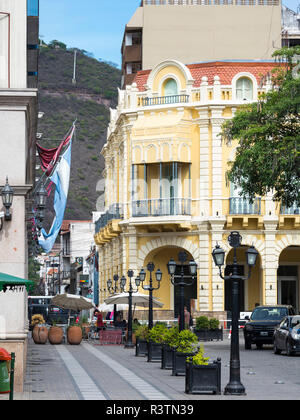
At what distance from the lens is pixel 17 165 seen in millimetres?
20312

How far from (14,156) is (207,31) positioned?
39047 mm

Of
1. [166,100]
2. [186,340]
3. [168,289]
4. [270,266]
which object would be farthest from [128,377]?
[168,289]

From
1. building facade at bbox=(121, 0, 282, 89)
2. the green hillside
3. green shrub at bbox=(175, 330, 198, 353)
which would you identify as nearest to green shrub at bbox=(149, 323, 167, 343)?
green shrub at bbox=(175, 330, 198, 353)

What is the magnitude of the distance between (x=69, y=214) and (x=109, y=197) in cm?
6789

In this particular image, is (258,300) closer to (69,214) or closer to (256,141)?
(256,141)

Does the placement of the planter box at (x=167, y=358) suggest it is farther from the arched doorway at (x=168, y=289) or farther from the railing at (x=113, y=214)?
the railing at (x=113, y=214)

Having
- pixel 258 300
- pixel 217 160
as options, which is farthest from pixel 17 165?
pixel 258 300

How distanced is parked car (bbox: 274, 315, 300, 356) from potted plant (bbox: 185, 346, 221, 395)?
12.5m

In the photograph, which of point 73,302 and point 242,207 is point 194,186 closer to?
point 242,207

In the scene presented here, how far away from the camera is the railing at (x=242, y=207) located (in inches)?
1971

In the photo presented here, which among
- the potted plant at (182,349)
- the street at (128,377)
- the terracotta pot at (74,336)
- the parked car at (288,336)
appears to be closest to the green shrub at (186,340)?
the potted plant at (182,349)

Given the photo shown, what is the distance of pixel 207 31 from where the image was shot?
57500mm

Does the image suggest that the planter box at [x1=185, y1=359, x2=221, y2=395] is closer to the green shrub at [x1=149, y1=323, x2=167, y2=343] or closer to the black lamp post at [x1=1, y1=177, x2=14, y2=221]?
the black lamp post at [x1=1, y1=177, x2=14, y2=221]

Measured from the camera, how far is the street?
18.6m
